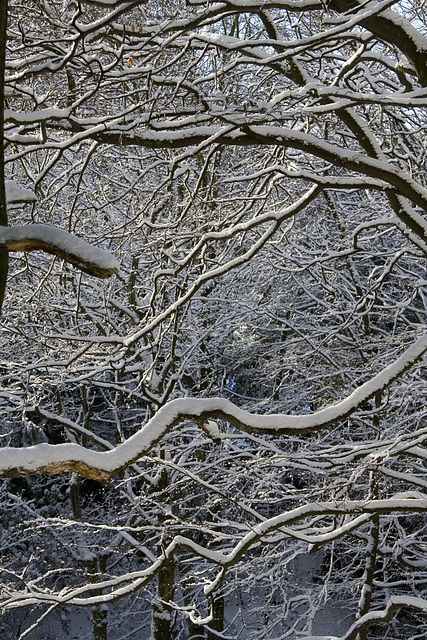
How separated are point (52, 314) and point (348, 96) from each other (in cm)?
687

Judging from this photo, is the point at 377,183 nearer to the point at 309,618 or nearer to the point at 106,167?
the point at 309,618

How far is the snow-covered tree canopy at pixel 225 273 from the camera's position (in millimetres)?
3807

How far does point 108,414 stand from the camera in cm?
1370

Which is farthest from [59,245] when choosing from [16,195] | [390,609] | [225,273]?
[390,609]

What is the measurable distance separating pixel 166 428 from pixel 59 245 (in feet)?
5.73

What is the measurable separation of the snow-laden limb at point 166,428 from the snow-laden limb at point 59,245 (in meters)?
1.22

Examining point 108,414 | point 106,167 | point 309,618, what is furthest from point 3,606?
point 108,414

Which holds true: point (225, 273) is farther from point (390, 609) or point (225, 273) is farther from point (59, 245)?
point (59, 245)

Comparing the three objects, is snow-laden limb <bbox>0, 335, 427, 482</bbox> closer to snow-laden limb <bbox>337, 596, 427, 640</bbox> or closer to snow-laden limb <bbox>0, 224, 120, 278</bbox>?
snow-laden limb <bbox>0, 224, 120, 278</bbox>

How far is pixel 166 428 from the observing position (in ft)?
11.5

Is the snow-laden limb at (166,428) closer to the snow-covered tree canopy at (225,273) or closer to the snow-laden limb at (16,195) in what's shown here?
the snow-covered tree canopy at (225,273)

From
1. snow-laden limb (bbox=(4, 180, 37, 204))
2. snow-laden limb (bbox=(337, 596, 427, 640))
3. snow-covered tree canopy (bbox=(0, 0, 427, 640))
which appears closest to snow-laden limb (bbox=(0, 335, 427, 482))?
snow-covered tree canopy (bbox=(0, 0, 427, 640))

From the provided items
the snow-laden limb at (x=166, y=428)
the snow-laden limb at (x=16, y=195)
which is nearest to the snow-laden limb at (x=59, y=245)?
the snow-laden limb at (x=16, y=195)

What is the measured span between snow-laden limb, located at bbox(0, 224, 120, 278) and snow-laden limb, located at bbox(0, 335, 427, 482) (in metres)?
1.22
